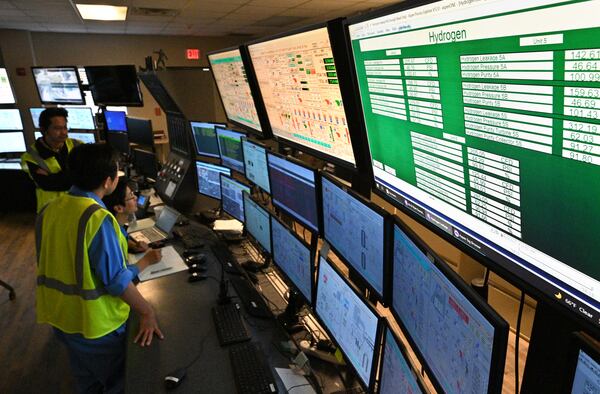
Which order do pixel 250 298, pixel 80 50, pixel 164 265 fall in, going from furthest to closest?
pixel 80 50 < pixel 164 265 < pixel 250 298

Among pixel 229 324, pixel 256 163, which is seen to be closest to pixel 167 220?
pixel 256 163

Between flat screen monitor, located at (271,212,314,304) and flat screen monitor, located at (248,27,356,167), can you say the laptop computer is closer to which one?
flat screen monitor, located at (271,212,314,304)

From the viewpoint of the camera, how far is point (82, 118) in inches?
217

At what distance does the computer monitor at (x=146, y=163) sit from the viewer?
3.64 metres

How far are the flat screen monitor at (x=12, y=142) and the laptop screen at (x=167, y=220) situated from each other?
4153 mm

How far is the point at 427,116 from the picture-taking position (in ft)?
2.60

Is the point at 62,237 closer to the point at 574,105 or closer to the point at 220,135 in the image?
the point at 220,135

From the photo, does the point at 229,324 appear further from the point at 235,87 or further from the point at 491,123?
the point at 491,123

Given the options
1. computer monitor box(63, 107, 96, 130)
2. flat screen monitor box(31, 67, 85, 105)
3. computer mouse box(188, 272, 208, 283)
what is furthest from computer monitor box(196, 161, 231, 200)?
computer monitor box(63, 107, 96, 130)

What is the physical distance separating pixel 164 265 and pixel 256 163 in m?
0.84

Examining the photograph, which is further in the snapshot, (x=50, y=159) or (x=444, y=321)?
(x=50, y=159)

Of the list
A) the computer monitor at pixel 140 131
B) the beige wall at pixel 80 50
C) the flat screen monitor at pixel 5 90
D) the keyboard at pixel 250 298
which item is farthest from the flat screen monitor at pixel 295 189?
the beige wall at pixel 80 50

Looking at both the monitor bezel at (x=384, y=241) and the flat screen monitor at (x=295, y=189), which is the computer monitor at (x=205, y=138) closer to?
the flat screen monitor at (x=295, y=189)

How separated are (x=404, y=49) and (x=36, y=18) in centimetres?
692
